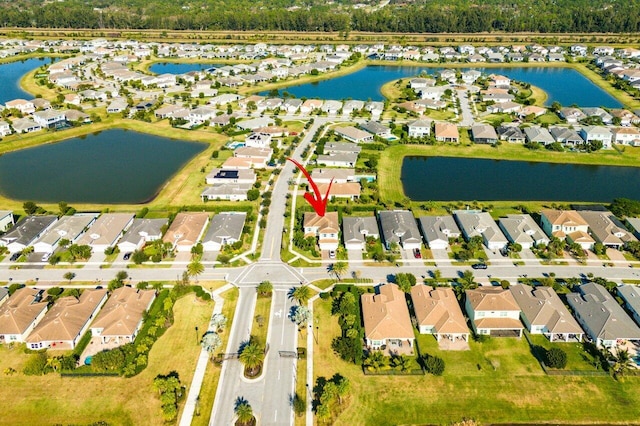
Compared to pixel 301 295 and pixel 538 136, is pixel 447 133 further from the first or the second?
pixel 301 295

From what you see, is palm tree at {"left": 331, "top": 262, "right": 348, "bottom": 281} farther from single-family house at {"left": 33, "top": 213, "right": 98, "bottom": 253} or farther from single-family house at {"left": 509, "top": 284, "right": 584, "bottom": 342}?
single-family house at {"left": 33, "top": 213, "right": 98, "bottom": 253}

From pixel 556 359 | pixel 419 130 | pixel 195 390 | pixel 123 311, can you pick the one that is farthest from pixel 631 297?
pixel 419 130

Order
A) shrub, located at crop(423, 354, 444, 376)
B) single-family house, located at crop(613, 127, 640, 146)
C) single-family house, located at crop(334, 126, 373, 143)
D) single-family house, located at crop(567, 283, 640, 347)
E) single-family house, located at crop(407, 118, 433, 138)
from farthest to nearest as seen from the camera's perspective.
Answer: single-family house, located at crop(407, 118, 433, 138)
single-family house, located at crop(334, 126, 373, 143)
single-family house, located at crop(613, 127, 640, 146)
single-family house, located at crop(567, 283, 640, 347)
shrub, located at crop(423, 354, 444, 376)

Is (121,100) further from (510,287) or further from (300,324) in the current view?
(510,287)

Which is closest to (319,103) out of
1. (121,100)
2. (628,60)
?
(121,100)

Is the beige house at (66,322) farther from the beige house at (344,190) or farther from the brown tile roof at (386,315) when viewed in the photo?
the beige house at (344,190)

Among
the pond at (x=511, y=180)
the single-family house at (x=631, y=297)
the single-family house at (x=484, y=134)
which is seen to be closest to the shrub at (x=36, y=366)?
the pond at (x=511, y=180)

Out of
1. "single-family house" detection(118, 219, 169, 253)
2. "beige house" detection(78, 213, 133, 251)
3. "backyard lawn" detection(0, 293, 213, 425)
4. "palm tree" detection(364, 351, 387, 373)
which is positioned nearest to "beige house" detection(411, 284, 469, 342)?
"palm tree" detection(364, 351, 387, 373)
